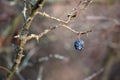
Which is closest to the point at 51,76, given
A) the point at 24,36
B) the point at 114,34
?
the point at 114,34

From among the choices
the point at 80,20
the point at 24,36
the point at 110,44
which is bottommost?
the point at 24,36

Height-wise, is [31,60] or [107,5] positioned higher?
[107,5]

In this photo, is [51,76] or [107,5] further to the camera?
[51,76]

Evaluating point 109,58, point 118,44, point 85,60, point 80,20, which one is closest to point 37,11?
point 80,20

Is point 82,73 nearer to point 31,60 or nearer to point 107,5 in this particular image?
point 31,60

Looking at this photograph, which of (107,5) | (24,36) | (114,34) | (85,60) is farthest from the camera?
(85,60)

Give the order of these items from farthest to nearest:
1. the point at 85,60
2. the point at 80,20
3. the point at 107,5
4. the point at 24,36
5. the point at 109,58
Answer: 1. the point at 85,60
2. the point at 109,58
3. the point at 107,5
4. the point at 80,20
5. the point at 24,36

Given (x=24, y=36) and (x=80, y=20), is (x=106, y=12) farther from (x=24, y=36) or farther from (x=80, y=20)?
(x=24, y=36)
